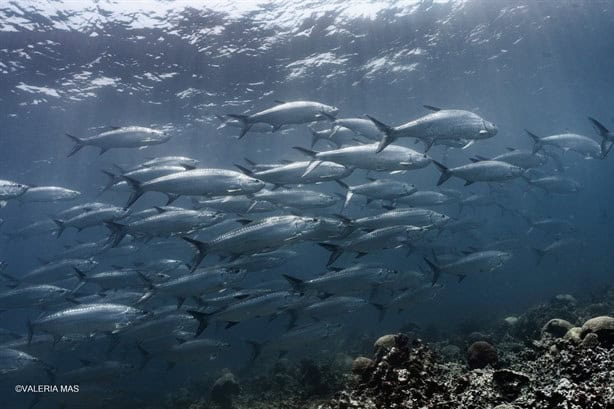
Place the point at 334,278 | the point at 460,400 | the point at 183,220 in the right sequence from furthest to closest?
the point at 334,278, the point at 183,220, the point at 460,400

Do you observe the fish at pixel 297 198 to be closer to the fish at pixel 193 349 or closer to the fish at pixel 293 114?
the fish at pixel 293 114

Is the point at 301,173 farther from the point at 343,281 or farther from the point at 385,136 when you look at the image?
the point at 343,281

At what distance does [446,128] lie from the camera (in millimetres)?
7660

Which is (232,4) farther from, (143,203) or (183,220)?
(143,203)

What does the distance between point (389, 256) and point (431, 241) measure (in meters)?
21.9

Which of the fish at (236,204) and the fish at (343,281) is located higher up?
the fish at (236,204)

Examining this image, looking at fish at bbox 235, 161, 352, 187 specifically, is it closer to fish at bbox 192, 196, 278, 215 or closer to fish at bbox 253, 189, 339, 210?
fish at bbox 253, 189, 339, 210

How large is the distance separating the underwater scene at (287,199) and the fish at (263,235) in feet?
0.12

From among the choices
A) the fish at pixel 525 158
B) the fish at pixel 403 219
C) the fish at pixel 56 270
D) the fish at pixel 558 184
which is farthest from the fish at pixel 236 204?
the fish at pixel 558 184

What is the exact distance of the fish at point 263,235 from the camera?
23.1ft

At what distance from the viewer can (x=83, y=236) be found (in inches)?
2648

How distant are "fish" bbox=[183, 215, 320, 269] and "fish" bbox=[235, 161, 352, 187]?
3.91 ft

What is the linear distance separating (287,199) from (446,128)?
3.67m

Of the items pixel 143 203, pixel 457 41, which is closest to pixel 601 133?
pixel 457 41
